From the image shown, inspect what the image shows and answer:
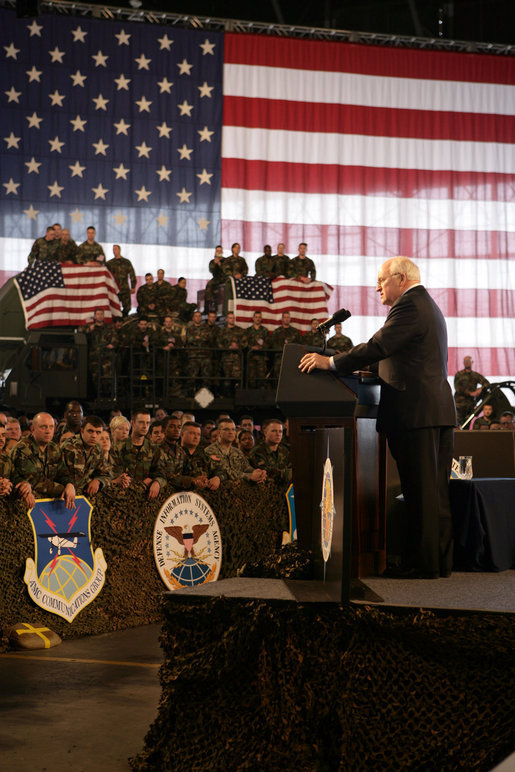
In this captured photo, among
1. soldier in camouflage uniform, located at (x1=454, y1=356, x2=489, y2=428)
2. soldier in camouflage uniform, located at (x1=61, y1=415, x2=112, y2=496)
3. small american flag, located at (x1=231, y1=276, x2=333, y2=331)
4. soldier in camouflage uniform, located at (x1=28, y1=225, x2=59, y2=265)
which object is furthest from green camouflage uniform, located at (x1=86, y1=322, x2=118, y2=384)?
soldier in camouflage uniform, located at (x1=454, y1=356, x2=489, y2=428)

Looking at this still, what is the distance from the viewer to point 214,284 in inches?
635

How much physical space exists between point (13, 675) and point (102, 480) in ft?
6.03

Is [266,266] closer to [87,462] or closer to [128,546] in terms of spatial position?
[87,462]

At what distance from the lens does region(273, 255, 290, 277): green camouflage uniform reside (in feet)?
53.3

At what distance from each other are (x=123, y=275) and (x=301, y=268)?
3.19 m

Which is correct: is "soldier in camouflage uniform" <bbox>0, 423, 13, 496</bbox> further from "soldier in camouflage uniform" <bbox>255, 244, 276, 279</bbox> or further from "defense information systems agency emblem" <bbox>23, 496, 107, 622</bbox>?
"soldier in camouflage uniform" <bbox>255, 244, 276, 279</bbox>

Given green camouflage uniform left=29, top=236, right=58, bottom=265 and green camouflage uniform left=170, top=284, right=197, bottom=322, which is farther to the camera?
green camouflage uniform left=170, top=284, right=197, bottom=322

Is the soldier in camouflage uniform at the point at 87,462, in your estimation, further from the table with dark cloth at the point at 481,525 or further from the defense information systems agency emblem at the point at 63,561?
the table with dark cloth at the point at 481,525

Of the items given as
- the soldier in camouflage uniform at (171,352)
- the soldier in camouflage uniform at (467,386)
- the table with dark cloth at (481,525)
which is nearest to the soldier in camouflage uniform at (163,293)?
the soldier in camouflage uniform at (171,352)

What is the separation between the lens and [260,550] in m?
7.87

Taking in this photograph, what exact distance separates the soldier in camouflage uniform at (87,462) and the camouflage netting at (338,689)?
3.42 meters

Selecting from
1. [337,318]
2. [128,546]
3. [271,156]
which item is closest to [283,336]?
[271,156]

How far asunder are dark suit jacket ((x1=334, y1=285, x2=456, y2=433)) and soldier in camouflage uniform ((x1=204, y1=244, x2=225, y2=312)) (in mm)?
12246

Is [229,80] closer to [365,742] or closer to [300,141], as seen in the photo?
[300,141]
